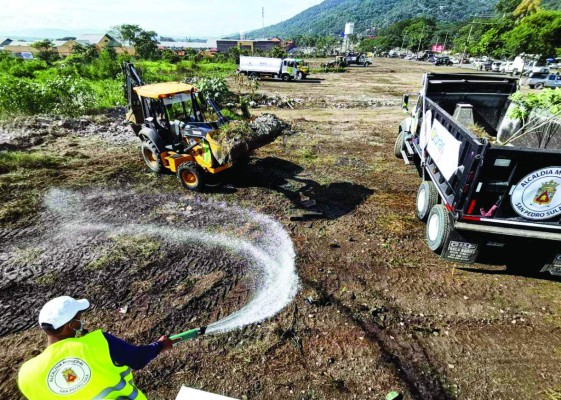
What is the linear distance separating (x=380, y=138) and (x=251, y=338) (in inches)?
382

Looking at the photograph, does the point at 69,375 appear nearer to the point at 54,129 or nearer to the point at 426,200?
the point at 426,200

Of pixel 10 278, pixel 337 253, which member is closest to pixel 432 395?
pixel 337 253

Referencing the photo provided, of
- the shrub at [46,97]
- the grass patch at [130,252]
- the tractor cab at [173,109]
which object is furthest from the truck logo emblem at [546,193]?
the shrub at [46,97]

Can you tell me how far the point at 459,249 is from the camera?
4.66 metres

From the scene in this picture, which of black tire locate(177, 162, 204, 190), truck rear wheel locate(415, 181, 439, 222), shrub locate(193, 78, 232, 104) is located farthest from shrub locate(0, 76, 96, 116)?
truck rear wheel locate(415, 181, 439, 222)

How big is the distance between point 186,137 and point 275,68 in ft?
82.7

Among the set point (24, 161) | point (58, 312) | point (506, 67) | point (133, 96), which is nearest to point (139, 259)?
point (58, 312)

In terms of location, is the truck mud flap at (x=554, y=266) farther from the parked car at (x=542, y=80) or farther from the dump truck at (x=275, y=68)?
the dump truck at (x=275, y=68)

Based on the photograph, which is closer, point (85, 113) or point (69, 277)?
point (69, 277)

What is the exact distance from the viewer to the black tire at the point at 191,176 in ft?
→ 23.6

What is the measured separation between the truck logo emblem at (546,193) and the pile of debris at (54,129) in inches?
446

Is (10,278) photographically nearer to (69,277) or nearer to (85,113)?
(69,277)

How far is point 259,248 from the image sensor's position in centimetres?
559

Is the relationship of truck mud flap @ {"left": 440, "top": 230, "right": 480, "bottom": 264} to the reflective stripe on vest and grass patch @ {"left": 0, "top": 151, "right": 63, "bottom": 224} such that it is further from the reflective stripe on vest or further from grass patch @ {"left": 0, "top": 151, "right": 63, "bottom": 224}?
grass patch @ {"left": 0, "top": 151, "right": 63, "bottom": 224}
